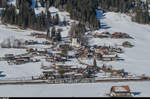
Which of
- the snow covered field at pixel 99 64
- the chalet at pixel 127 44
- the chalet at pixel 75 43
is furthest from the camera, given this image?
the chalet at pixel 127 44

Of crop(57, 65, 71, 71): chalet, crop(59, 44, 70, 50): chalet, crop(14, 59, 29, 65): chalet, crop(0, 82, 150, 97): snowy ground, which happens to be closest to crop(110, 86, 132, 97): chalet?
crop(0, 82, 150, 97): snowy ground

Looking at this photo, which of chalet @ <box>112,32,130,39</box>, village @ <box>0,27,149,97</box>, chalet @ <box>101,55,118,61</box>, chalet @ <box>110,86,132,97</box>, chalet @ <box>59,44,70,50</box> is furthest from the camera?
chalet @ <box>112,32,130,39</box>

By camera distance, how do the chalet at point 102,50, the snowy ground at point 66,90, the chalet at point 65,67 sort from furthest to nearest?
1. the chalet at point 102,50
2. the chalet at point 65,67
3. the snowy ground at point 66,90

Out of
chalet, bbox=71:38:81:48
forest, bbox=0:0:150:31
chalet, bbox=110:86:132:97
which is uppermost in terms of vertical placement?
forest, bbox=0:0:150:31

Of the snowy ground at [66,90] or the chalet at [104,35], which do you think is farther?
the chalet at [104,35]

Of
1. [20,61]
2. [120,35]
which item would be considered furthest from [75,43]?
[20,61]

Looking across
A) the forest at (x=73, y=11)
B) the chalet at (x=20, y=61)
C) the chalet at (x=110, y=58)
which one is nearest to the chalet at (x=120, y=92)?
the chalet at (x=110, y=58)

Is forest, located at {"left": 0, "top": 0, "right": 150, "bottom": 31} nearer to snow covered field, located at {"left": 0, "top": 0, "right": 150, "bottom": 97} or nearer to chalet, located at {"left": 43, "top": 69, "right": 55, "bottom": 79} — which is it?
snow covered field, located at {"left": 0, "top": 0, "right": 150, "bottom": 97}

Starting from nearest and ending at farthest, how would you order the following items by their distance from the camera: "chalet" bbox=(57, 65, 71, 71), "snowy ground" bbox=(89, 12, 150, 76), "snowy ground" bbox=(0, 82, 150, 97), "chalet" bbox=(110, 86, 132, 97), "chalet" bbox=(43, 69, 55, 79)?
"chalet" bbox=(110, 86, 132, 97) < "snowy ground" bbox=(0, 82, 150, 97) < "chalet" bbox=(43, 69, 55, 79) < "chalet" bbox=(57, 65, 71, 71) < "snowy ground" bbox=(89, 12, 150, 76)

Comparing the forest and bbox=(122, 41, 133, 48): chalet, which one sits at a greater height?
the forest

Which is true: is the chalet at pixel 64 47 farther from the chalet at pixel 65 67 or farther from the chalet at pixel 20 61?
the chalet at pixel 65 67

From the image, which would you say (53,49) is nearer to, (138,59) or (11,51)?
(11,51)
